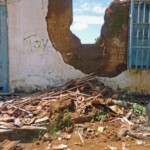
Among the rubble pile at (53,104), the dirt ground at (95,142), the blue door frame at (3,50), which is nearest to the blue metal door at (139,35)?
the rubble pile at (53,104)

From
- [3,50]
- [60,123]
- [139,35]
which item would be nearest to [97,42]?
[139,35]

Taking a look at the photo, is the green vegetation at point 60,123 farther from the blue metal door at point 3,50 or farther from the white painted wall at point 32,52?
the blue metal door at point 3,50

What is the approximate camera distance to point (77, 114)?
6762mm

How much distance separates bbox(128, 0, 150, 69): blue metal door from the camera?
7898 millimetres

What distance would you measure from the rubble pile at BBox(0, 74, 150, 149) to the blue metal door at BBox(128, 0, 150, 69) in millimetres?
1079

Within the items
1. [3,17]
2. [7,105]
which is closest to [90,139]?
[7,105]

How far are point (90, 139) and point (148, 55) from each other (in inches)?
116

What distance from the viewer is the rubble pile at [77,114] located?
636 centimetres

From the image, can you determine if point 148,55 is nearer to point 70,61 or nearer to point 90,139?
point 70,61

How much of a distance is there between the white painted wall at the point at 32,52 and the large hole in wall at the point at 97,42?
186 millimetres

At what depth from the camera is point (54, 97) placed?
742 centimetres

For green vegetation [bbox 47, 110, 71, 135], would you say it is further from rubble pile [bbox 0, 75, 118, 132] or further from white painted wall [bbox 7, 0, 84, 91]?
white painted wall [bbox 7, 0, 84, 91]

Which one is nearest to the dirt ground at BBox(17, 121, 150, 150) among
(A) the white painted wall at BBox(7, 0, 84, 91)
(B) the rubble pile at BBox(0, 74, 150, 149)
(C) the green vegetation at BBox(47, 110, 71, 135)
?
(B) the rubble pile at BBox(0, 74, 150, 149)

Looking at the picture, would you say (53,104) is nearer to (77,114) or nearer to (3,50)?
(77,114)
